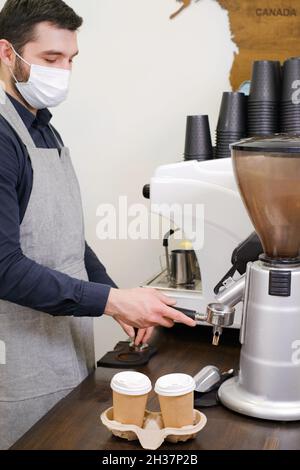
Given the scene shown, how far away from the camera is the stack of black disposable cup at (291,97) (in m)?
1.80

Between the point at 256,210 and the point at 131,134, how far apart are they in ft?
4.32

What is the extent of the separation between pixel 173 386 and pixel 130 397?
0.26 ft

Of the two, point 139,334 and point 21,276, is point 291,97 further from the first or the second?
point 21,276

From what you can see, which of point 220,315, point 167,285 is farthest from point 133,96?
point 220,315

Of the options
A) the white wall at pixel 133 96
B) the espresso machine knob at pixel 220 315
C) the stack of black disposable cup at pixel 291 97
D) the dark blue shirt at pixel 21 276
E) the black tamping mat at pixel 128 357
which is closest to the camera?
the espresso machine knob at pixel 220 315

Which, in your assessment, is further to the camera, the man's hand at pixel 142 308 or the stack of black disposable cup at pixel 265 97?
the stack of black disposable cup at pixel 265 97

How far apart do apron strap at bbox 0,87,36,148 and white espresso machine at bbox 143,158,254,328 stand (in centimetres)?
34

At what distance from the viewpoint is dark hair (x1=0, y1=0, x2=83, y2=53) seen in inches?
63.0

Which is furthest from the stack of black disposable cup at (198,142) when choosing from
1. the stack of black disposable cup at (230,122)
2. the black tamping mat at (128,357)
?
the black tamping mat at (128,357)

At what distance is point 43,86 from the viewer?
165 cm

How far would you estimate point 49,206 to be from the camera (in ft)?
5.30

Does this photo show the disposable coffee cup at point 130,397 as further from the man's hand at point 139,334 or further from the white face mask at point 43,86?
the white face mask at point 43,86

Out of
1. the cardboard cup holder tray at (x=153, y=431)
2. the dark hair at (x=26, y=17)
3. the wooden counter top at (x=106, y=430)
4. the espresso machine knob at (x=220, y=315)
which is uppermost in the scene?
the dark hair at (x=26, y=17)
